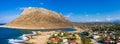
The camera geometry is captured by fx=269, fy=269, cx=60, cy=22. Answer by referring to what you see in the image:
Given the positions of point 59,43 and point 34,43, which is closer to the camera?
point 59,43

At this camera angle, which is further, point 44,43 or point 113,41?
point 113,41

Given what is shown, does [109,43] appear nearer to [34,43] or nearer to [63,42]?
[63,42]

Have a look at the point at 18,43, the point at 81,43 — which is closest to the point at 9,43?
the point at 18,43

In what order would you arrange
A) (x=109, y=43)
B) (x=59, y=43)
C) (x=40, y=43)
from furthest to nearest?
(x=109, y=43), (x=40, y=43), (x=59, y=43)

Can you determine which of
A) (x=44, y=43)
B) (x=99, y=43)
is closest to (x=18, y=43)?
(x=44, y=43)

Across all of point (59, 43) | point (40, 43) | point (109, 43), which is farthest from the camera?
point (109, 43)

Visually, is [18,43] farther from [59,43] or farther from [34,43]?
[59,43]

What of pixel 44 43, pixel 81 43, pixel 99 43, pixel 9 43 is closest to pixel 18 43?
pixel 9 43

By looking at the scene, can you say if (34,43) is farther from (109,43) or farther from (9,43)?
(109,43)
